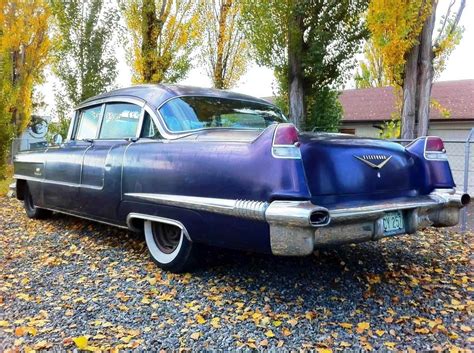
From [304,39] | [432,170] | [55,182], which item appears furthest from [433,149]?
[304,39]

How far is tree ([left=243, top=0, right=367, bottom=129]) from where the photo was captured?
9.69 m

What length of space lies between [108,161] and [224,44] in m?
10.8

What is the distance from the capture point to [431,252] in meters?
4.63

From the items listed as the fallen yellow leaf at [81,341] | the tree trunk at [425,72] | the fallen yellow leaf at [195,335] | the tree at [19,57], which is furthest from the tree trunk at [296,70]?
the fallen yellow leaf at [81,341]

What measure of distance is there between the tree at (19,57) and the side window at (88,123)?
6.92 meters

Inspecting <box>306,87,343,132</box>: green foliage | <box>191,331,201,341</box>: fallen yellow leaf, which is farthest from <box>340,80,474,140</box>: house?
<box>191,331,201,341</box>: fallen yellow leaf

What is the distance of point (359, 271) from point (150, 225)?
199 centimetres

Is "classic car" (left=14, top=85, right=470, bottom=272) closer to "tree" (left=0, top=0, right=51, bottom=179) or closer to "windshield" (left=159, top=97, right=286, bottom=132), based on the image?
"windshield" (left=159, top=97, right=286, bottom=132)

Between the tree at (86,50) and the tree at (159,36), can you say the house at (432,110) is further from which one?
the tree at (86,50)

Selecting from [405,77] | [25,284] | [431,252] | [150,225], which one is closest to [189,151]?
[150,225]

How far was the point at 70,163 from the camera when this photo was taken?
15.6 ft

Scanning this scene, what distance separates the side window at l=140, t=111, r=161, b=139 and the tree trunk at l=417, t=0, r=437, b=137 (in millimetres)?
6747

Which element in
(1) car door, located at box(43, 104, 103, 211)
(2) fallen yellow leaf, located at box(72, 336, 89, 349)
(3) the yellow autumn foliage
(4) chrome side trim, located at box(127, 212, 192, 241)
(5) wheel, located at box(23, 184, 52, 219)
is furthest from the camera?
(3) the yellow autumn foliage

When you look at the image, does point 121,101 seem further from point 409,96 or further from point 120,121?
point 409,96
